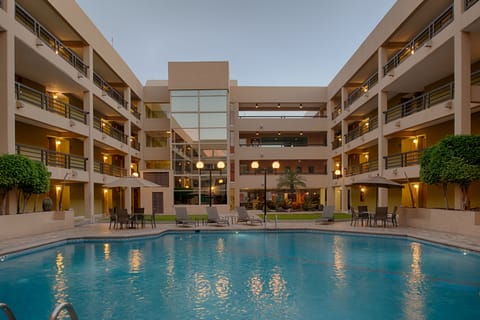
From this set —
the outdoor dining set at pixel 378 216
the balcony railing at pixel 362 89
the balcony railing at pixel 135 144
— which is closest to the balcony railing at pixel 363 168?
the balcony railing at pixel 362 89

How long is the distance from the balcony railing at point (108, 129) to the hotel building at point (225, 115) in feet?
0.50

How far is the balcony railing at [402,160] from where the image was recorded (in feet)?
63.2

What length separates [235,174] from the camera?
3180 centimetres

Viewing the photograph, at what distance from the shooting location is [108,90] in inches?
977

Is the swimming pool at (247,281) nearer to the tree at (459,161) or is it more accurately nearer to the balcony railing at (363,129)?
the tree at (459,161)

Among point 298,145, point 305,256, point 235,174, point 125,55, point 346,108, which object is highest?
point 125,55

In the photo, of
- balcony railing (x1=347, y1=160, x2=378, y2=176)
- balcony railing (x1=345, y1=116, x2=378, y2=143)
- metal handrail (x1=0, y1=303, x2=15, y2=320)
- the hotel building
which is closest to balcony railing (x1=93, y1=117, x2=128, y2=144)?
the hotel building

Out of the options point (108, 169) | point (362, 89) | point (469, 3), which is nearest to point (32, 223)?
point (108, 169)

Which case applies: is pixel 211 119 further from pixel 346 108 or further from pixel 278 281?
pixel 278 281

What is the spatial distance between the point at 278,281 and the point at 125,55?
174m

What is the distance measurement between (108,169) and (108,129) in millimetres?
2797

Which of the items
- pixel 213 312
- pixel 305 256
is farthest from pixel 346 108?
pixel 213 312

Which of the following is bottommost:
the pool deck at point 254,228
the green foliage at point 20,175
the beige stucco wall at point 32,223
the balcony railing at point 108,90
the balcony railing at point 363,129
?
the pool deck at point 254,228

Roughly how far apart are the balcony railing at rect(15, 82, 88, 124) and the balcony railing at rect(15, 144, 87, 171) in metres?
2.03
